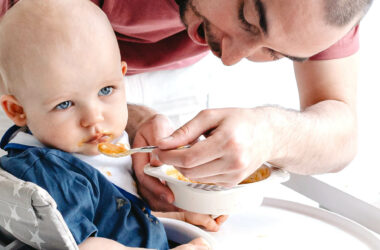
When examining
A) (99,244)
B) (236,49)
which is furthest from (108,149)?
(236,49)

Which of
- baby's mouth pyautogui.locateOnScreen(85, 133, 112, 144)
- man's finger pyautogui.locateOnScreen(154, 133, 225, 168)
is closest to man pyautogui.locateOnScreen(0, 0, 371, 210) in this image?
man's finger pyautogui.locateOnScreen(154, 133, 225, 168)

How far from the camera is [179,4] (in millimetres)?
1476

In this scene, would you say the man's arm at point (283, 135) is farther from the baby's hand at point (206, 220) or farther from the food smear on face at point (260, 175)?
the baby's hand at point (206, 220)

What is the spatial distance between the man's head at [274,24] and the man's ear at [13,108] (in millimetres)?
613

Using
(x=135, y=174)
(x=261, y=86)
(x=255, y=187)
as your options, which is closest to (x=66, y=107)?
(x=135, y=174)

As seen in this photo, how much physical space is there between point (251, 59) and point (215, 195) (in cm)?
53

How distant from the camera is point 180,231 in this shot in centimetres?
114

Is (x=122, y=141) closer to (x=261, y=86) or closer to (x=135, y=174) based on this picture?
(x=135, y=174)

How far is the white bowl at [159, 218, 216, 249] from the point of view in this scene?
110 cm

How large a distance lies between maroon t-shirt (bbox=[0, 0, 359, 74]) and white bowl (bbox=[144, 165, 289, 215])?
602mm

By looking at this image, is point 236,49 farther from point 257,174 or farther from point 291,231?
point 291,231

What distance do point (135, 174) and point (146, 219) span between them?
7.7 inches

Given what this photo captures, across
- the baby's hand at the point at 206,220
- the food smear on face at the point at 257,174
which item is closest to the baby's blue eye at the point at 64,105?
the food smear on face at the point at 257,174

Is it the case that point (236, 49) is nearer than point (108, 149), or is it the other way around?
point (108, 149)
